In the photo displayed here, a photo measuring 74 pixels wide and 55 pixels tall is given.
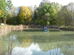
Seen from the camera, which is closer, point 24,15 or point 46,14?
point 46,14

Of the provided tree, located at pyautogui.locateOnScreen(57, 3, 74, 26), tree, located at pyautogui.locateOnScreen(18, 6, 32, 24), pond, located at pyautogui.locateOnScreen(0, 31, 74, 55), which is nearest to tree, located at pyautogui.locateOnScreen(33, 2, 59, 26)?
tree, located at pyautogui.locateOnScreen(18, 6, 32, 24)

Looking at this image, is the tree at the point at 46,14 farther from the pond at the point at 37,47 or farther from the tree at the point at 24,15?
the pond at the point at 37,47

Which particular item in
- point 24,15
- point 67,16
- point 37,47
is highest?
point 24,15

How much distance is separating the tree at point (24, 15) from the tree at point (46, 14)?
5.52ft

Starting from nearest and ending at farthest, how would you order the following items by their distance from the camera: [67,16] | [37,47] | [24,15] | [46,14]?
1. [37,47]
2. [67,16]
3. [46,14]
4. [24,15]

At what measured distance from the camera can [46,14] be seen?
5656cm

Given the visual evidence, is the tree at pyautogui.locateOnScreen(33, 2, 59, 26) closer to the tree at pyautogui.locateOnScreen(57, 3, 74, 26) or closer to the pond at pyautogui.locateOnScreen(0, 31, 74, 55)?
the tree at pyautogui.locateOnScreen(57, 3, 74, 26)

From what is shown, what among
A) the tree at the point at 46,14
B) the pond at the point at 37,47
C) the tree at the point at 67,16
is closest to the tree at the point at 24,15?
the tree at the point at 46,14

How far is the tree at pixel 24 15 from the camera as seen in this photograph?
61.1 metres

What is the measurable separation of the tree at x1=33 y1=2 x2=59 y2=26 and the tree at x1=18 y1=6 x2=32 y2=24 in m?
1.68

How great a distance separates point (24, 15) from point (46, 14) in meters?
8.28

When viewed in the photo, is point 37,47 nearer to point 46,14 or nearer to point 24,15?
point 46,14

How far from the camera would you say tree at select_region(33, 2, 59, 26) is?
56.3 meters

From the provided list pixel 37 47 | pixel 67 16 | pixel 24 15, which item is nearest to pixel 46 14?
pixel 67 16
